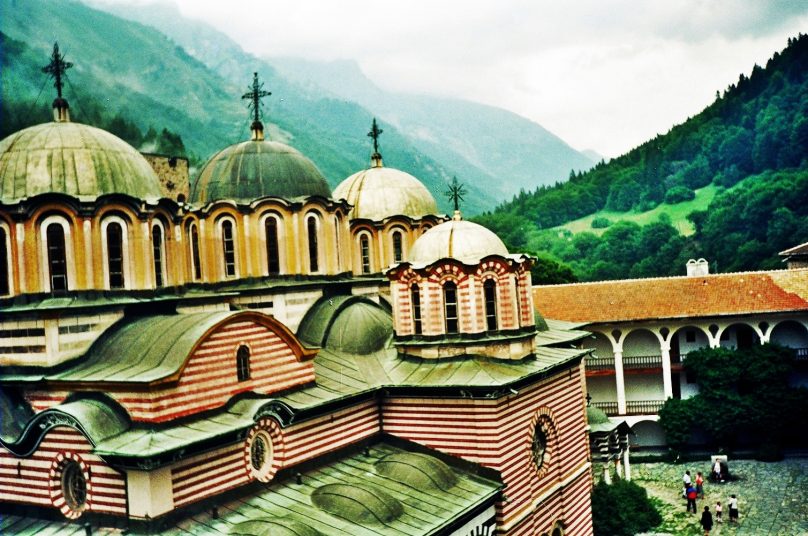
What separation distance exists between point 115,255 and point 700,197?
8925cm

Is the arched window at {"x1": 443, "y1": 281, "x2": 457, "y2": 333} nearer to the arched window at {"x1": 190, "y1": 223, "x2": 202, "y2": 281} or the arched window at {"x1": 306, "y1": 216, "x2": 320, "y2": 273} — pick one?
the arched window at {"x1": 306, "y1": 216, "x2": 320, "y2": 273}

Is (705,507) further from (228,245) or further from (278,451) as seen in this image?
(228,245)

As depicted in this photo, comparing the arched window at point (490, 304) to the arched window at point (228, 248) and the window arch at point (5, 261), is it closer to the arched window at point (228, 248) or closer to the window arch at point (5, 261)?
the arched window at point (228, 248)

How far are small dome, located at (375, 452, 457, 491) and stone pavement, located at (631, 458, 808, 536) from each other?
38.4 ft

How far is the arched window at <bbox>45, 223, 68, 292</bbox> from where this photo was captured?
1644cm

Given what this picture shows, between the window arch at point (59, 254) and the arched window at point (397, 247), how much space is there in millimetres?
13618

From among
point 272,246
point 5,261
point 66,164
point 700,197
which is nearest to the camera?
point 5,261

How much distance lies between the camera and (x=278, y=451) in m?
17.4

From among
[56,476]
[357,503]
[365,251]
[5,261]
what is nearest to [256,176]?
[365,251]

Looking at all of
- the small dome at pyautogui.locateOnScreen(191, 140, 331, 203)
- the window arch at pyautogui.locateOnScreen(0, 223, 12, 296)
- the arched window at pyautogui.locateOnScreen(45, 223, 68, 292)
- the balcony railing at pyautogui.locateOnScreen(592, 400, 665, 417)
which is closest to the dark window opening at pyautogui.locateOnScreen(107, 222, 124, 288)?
the arched window at pyautogui.locateOnScreen(45, 223, 68, 292)

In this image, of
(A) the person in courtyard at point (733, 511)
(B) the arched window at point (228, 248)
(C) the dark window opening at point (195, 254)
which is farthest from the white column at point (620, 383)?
(C) the dark window opening at point (195, 254)

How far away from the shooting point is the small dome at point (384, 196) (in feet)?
93.5

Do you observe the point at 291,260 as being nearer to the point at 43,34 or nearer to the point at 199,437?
the point at 199,437

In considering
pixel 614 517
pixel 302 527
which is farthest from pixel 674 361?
pixel 302 527
